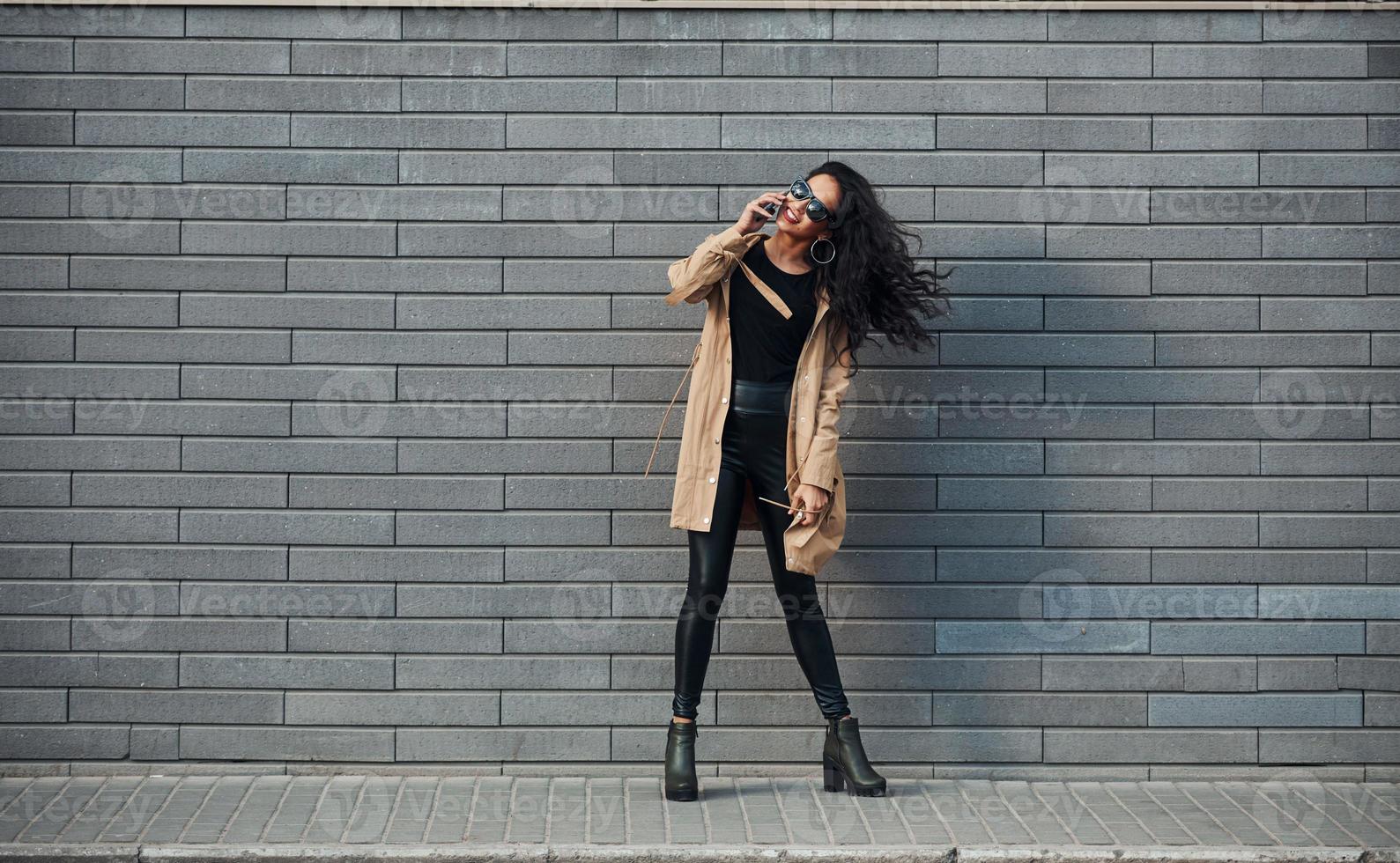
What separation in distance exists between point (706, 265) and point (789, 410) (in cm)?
64

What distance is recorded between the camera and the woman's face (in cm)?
488

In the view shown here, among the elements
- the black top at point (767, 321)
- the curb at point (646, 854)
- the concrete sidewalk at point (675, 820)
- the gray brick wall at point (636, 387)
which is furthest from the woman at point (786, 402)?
the curb at point (646, 854)

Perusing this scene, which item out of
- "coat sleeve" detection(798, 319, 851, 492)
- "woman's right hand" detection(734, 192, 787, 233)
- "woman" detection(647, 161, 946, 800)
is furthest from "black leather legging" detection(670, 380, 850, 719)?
"woman's right hand" detection(734, 192, 787, 233)

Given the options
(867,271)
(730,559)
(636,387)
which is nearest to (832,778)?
(730,559)

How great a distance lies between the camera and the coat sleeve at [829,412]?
4.89 m

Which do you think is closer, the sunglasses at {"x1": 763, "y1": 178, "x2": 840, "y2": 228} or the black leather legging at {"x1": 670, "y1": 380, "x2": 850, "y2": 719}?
the sunglasses at {"x1": 763, "y1": 178, "x2": 840, "y2": 228}

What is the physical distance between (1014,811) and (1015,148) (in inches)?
106

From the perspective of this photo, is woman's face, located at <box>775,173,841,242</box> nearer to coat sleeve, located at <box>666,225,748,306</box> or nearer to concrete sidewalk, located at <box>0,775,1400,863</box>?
coat sleeve, located at <box>666,225,748,306</box>

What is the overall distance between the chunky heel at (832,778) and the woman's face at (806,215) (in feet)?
6.80

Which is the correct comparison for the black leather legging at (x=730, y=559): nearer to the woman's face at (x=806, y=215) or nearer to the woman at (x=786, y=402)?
the woman at (x=786, y=402)

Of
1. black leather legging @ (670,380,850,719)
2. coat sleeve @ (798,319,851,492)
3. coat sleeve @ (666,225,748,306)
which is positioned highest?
coat sleeve @ (666,225,748,306)

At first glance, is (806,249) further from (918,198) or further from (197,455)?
(197,455)

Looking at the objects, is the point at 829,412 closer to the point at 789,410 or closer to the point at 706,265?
the point at 789,410

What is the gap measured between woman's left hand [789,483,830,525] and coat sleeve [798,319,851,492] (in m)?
0.02
